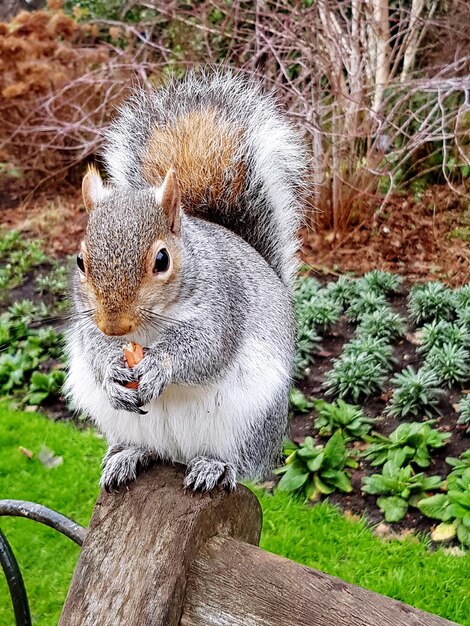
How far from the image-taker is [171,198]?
1.03m

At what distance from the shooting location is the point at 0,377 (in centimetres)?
331

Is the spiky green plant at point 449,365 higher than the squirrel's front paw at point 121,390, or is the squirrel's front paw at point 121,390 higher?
the squirrel's front paw at point 121,390

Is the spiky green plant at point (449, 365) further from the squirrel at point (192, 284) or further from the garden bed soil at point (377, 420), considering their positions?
the squirrel at point (192, 284)

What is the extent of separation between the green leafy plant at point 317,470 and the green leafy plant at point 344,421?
0.12 metres

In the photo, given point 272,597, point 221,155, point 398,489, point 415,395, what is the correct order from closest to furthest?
point 272,597 < point 221,155 < point 398,489 < point 415,395

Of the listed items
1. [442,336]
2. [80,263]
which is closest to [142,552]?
[80,263]

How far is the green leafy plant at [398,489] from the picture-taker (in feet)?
7.39

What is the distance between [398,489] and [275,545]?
45 centimetres

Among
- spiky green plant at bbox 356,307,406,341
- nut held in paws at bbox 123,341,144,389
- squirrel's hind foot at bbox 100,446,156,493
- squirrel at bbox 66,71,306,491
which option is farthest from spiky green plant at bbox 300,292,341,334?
nut held in paws at bbox 123,341,144,389

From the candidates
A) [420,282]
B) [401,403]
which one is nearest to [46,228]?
[420,282]

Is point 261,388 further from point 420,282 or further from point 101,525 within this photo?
point 420,282

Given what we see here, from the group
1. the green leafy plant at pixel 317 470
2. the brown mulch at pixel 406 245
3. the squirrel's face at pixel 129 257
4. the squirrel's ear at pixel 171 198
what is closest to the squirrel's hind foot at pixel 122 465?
the squirrel's face at pixel 129 257

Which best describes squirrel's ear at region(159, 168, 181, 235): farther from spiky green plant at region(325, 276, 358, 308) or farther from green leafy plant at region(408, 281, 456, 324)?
spiky green plant at region(325, 276, 358, 308)

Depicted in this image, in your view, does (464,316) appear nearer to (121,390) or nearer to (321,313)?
(321,313)
